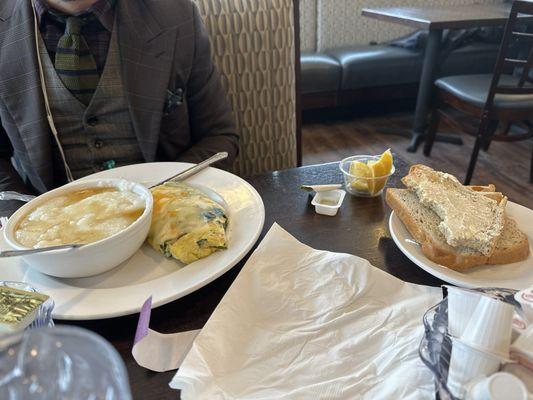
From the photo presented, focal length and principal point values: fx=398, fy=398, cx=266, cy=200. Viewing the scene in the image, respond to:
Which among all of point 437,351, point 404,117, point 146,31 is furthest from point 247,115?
point 404,117

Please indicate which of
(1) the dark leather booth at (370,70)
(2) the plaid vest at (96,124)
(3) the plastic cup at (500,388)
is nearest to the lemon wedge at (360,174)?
(3) the plastic cup at (500,388)

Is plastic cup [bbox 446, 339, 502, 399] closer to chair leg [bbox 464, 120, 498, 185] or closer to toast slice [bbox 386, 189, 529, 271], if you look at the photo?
toast slice [bbox 386, 189, 529, 271]

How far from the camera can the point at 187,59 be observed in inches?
41.3

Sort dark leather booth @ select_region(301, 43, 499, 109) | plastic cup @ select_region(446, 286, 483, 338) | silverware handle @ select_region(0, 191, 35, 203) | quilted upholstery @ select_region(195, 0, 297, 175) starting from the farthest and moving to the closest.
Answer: dark leather booth @ select_region(301, 43, 499, 109) → quilted upholstery @ select_region(195, 0, 297, 175) → silverware handle @ select_region(0, 191, 35, 203) → plastic cup @ select_region(446, 286, 483, 338)

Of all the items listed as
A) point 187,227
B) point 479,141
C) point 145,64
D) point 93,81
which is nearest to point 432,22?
point 479,141

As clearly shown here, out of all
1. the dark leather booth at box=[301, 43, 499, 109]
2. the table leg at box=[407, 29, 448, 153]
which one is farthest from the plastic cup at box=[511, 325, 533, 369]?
the dark leather booth at box=[301, 43, 499, 109]

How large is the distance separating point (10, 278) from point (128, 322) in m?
0.20

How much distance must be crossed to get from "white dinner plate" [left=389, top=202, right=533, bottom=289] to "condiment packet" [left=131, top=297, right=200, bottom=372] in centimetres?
33

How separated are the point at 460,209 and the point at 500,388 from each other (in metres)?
0.38

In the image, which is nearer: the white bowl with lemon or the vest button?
the white bowl with lemon

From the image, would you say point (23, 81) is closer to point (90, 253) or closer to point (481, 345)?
point (90, 253)

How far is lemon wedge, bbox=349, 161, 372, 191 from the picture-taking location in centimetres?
76

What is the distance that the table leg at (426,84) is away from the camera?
2.57 meters

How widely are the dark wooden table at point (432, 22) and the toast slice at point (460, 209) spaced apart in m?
1.82
